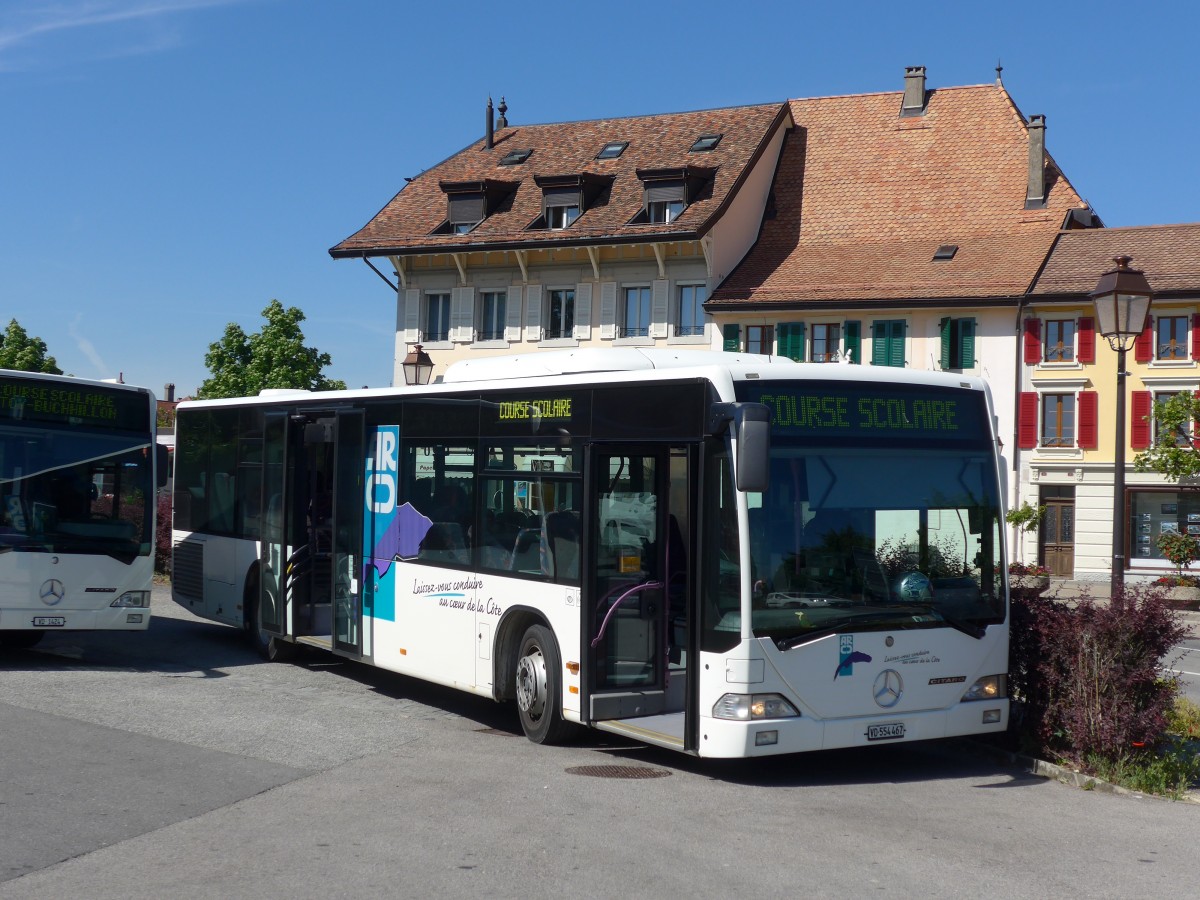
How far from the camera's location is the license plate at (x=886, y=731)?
945 centimetres

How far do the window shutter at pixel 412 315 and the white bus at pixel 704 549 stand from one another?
35.4 m

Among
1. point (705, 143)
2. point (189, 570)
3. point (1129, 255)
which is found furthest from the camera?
point (705, 143)

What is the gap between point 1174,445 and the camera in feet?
115

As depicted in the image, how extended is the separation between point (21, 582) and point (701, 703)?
8118mm

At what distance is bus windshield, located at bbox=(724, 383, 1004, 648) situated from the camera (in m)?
9.22

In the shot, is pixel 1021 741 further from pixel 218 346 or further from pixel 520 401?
pixel 218 346

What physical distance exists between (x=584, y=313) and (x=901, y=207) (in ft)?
36.2

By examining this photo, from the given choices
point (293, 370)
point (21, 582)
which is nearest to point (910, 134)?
point (293, 370)

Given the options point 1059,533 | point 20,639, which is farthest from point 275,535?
point 1059,533

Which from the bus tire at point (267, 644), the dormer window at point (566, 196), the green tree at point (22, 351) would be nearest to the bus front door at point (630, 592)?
the bus tire at point (267, 644)

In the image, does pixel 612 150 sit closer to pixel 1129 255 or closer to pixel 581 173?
pixel 581 173

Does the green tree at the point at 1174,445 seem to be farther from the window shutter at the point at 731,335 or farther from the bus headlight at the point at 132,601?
the bus headlight at the point at 132,601

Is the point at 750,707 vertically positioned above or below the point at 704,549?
below

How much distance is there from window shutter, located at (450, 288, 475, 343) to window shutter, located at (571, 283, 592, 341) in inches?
155
